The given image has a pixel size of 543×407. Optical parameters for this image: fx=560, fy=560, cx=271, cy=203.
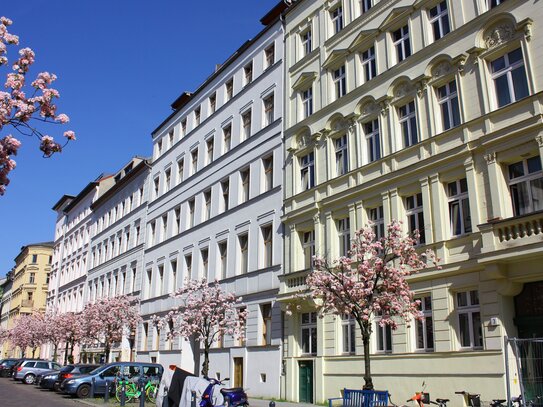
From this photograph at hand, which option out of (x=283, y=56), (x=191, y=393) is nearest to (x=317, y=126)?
(x=283, y=56)

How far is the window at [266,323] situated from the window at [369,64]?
37.4 ft

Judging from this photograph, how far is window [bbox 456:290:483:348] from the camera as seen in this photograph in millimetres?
16422

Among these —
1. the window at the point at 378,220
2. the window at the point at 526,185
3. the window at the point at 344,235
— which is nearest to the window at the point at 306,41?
the window at the point at 344,235

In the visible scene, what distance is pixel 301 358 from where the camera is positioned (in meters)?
23.1

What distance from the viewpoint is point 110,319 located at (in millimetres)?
37250

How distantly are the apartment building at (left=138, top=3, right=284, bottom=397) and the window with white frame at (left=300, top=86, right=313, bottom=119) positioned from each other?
1732mm

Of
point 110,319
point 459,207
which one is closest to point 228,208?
point 110,319

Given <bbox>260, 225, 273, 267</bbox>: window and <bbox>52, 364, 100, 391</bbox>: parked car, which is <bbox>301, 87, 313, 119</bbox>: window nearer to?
<bbox>260, 225, 273, 267</bbox>: window

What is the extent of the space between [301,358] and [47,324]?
113ft

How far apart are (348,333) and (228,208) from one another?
12509mm

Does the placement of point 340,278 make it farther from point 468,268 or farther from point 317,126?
point 317,126

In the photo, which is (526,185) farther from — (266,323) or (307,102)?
(266,323)

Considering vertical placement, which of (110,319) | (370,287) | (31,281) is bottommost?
(370,287)

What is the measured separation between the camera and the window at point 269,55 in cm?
3039
